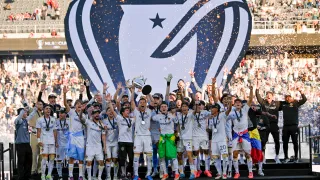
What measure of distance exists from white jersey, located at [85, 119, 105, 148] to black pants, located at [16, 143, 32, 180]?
1318mm

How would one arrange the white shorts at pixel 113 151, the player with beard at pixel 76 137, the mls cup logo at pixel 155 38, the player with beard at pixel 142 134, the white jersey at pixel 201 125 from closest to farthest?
the player with beard at pixel 142 134 → the player with beard at pixel 76 137 → the white shorts at pixel 113 151 → the white jersey at pixel 201 125 → the mls cup logo at pixel 155 38

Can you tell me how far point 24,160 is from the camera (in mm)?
17141

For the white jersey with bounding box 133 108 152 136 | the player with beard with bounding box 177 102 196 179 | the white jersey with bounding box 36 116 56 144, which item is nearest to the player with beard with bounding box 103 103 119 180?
the white jersey with bounding box 133 108 152 136

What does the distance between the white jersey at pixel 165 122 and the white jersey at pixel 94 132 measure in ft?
3.41

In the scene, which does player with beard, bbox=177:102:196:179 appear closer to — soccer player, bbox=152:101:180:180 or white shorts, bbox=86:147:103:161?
soccer player, bbox=152:101:180:180

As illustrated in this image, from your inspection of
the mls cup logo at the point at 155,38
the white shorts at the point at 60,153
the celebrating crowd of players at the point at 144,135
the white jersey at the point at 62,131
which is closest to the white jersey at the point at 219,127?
the celebrating crowd of players at the point at 144,135

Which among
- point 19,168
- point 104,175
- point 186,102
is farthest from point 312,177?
point 19,168

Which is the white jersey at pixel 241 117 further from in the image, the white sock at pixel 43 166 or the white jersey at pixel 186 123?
the white sock at pixel 43 166

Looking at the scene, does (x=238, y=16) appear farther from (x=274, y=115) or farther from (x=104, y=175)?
(x=104, y=175)

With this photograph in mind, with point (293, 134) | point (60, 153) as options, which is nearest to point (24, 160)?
point (60, 153)

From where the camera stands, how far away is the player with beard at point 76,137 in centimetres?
1669

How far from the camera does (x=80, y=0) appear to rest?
21.4 m

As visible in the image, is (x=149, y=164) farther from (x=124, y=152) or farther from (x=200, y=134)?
(x=200, y=134)

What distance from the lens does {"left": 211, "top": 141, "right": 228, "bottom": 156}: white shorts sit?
16.7 metres
